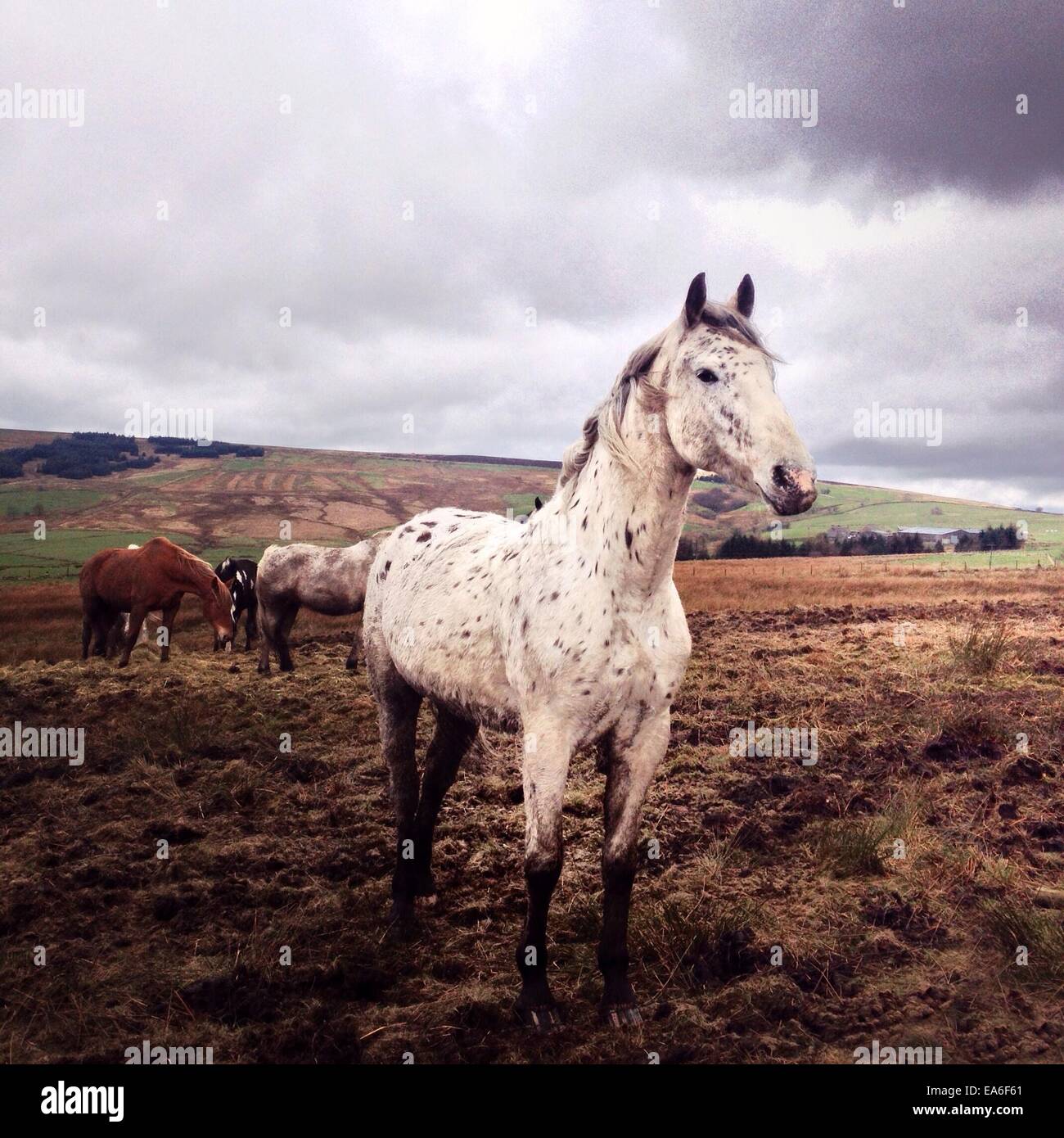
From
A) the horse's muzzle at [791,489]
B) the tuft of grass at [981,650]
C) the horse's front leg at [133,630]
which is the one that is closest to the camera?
the horse's muzzle at [791,489]

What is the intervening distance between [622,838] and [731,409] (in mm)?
2044

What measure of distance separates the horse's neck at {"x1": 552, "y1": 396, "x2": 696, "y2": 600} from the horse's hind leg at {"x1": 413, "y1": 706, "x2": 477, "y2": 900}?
6.37 ft

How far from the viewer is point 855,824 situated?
5289 mm

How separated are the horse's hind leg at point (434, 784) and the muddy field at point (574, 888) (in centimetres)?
21

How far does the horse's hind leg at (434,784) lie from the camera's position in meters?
4.81

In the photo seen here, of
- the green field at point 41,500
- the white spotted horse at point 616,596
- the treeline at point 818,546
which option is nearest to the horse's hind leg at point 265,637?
the white spotted horse at point 616,596

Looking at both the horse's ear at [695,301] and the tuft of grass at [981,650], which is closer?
the horse's ear at [695,301]

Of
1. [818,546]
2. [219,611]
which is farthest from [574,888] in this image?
[818,546]

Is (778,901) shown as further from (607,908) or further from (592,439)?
(592,439)

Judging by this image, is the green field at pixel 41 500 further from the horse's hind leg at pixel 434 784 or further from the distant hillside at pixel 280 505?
the horse's hind leg at pixel 434 784

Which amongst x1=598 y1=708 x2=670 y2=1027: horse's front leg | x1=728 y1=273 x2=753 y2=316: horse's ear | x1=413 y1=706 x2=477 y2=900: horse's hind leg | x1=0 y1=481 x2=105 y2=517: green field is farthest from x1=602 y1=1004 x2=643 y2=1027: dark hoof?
x1=0 y1=481 x2=105 y2=517: green field

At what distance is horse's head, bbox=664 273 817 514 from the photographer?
8.86ft

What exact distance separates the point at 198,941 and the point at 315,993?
978 mm

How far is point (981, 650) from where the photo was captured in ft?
30.5
